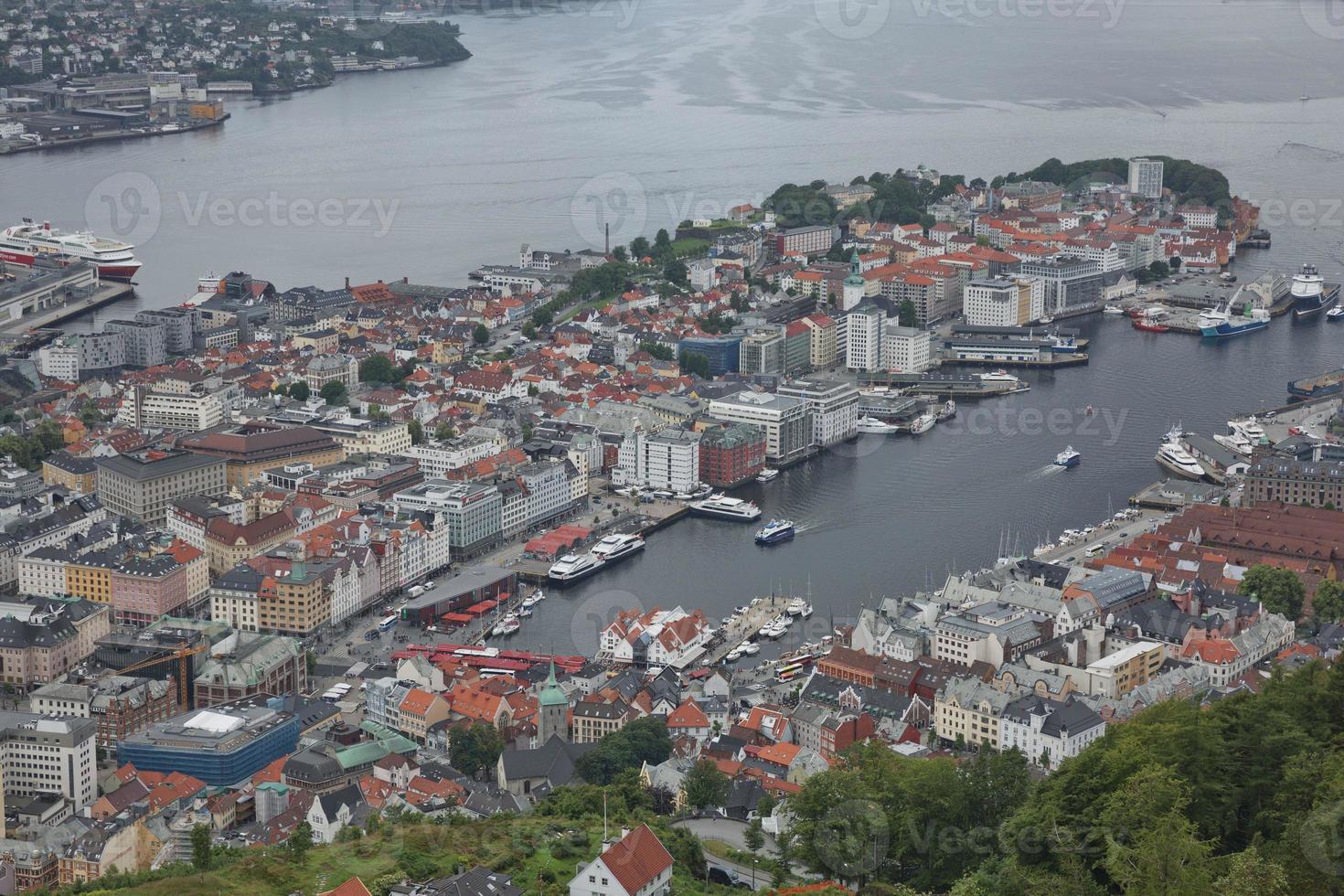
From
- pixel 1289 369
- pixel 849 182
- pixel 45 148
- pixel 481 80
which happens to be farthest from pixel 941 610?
pixel 481 80

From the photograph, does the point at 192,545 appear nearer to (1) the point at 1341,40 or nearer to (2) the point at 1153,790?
(2) the point at 1153,790

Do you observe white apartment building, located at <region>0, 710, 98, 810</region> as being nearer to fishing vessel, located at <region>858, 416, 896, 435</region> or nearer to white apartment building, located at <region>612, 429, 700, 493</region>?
white apartment building, located at <region>612, 429, 700, 493</region>

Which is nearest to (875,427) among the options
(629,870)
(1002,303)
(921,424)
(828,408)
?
(921,424)

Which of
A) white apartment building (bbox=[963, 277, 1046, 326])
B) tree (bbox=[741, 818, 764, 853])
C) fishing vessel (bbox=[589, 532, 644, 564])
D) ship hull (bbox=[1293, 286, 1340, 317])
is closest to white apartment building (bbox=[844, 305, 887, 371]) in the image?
white apartment building (bbox=[963, 277, 1046, 326])

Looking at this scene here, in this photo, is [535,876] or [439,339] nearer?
[535,876]

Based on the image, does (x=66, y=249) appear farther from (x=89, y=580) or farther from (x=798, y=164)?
(x=89, y=580)

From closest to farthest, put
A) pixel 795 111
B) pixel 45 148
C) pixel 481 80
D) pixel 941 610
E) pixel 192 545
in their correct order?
1. pixel 941 610
2. pixel 192 545
3. pixel 45 148
4. pixel 795 111
5. pixel 481 80

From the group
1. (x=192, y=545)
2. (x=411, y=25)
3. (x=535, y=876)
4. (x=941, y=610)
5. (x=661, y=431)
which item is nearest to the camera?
(x=535, y=876)

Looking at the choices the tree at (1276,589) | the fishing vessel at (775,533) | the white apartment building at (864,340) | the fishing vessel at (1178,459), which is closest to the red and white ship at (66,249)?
the white apartment building at (864,340)
